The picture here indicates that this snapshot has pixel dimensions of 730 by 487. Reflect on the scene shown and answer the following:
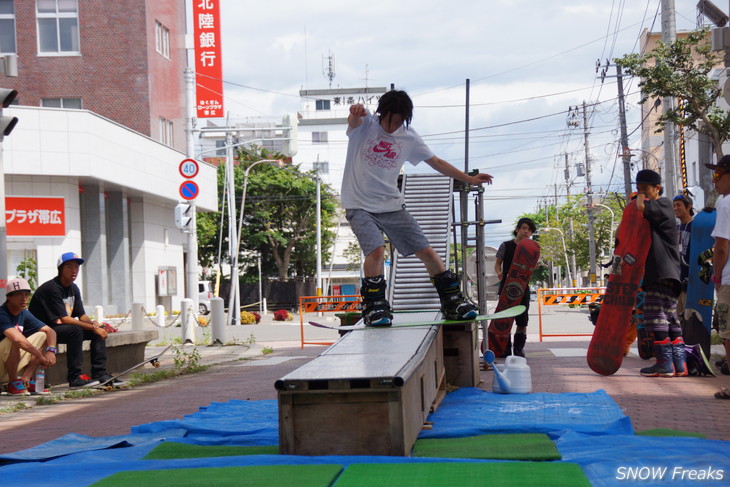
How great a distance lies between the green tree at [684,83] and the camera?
1862cm

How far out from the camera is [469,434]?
5.65 metres

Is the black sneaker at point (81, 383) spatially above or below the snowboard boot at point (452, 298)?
below

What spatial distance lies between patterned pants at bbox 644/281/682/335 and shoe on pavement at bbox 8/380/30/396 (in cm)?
675

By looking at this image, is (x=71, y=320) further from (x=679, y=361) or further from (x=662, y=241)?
(x=679, y=361)

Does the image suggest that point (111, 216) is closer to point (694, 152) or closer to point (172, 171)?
point (172, 171)

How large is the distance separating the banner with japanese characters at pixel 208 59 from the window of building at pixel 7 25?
7318mm

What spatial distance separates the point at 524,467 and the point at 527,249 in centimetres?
707

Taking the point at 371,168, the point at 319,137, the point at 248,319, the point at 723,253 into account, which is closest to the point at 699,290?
the point at 723,253

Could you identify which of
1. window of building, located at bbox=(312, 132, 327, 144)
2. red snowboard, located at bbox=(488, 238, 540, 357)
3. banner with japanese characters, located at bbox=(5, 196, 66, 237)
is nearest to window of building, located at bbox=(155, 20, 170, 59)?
banner with japanese characters, located at bbox=(5, 196, 66, 237)

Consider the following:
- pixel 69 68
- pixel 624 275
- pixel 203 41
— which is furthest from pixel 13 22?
pixel 624 275

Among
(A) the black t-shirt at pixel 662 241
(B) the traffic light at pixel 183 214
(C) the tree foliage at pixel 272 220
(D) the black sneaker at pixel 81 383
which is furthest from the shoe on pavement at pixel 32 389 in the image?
(C) the tree foliage at pixel 272 220

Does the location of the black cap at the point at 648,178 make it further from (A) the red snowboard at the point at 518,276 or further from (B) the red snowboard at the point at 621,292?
(A) the red snowboard at the point at 518,276

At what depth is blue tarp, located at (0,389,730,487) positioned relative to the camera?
4371 mm

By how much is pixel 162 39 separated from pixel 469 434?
3613 cm
